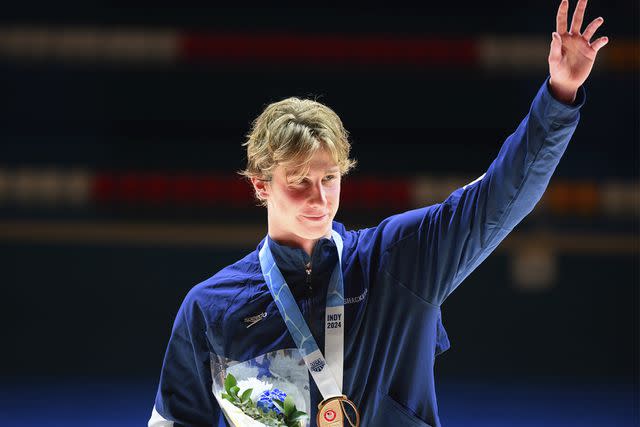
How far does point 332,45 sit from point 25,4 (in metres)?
2.58

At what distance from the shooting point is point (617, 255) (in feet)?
21.2

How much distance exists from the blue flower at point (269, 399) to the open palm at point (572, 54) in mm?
965

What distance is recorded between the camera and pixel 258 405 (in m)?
2.24

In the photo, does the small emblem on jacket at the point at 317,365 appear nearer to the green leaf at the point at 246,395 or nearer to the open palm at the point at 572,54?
the green leaf at the point at 246,395

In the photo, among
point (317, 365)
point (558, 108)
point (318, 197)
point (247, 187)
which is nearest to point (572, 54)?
point (558, 108)

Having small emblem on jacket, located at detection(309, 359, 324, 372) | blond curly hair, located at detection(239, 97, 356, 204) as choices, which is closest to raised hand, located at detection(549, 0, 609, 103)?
blond curly hair, located at detection(239, 97, 356, 204)

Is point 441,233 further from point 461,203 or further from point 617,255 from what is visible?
point 617,255

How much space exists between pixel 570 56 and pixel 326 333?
84cm

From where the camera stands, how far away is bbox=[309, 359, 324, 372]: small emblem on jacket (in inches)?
85.9

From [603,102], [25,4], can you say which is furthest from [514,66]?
[25,4]

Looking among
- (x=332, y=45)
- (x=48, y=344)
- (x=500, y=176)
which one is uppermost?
(x=332, y=45)

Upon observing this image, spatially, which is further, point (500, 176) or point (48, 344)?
point (48, 344)

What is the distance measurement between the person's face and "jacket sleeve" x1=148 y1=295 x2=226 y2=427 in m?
0.34

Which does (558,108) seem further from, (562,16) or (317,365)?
(317,365)
